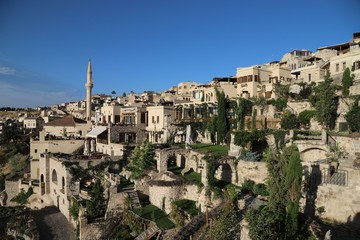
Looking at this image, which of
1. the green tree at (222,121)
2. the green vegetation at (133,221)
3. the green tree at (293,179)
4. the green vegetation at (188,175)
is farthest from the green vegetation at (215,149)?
the green tree at (293,179)

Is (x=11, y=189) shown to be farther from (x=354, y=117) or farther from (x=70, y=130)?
(x=354, y=117)

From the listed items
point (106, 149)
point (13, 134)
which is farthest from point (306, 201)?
point (13, 134)

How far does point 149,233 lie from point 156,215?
2.68 meters

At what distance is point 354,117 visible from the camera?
22.6 meters

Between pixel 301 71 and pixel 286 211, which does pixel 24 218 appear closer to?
pixel 286 211

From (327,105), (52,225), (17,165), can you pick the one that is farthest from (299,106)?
(17,165)

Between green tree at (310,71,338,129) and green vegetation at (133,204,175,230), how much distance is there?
1609 centimetres

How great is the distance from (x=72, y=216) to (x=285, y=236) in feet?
64.8

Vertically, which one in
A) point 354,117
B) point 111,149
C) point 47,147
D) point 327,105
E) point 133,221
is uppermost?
point 327,105

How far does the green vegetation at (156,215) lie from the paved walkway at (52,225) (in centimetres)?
772

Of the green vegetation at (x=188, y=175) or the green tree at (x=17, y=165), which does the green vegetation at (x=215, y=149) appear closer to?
the green vegetation at (x=188, y=175)

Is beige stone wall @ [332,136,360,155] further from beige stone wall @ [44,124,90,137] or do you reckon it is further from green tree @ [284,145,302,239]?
beige stone wall @ [44,124,90,137]

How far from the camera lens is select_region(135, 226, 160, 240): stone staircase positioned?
15289 mm

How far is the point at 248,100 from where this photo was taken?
3228cm
